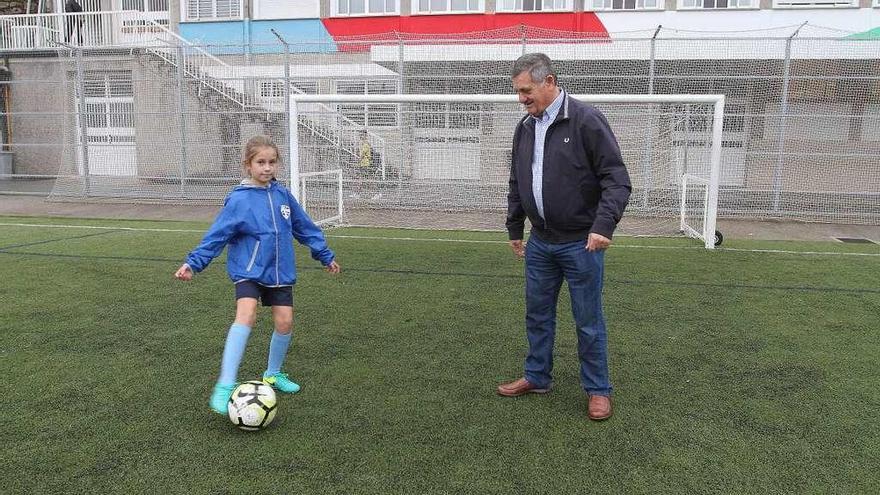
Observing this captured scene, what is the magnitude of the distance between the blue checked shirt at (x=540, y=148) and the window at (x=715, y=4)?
1711cm

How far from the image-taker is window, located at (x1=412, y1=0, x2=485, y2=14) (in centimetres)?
1991

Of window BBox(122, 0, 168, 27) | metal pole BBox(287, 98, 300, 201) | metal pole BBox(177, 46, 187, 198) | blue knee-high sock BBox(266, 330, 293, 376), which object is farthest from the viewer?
window BBox(122, 0, 168, 27)

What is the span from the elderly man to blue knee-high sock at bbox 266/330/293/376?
1.45 metres

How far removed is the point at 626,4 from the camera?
18.8 meters

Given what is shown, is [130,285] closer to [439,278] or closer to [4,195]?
[439,278]

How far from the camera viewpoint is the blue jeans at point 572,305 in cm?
370

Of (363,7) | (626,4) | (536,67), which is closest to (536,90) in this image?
(536,67)

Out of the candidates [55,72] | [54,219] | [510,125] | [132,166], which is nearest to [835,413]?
[510,125]

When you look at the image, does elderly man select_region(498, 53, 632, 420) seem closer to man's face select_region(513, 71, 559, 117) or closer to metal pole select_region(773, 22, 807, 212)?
man's face select_region(513, 71, 559, 117)

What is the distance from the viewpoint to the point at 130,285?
7.05 m

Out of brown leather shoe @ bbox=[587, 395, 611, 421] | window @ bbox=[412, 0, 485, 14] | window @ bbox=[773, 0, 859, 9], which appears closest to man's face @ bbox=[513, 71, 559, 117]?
brown leather shoe @ bbox=[587, 395, 611, 421]

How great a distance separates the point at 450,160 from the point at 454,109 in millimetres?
1201

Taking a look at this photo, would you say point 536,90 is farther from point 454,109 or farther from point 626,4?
point 626,4

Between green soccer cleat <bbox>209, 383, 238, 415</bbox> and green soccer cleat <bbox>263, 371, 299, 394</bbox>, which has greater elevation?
green soccer cleat <bbox>209, 383, 238, 415</bbox>
